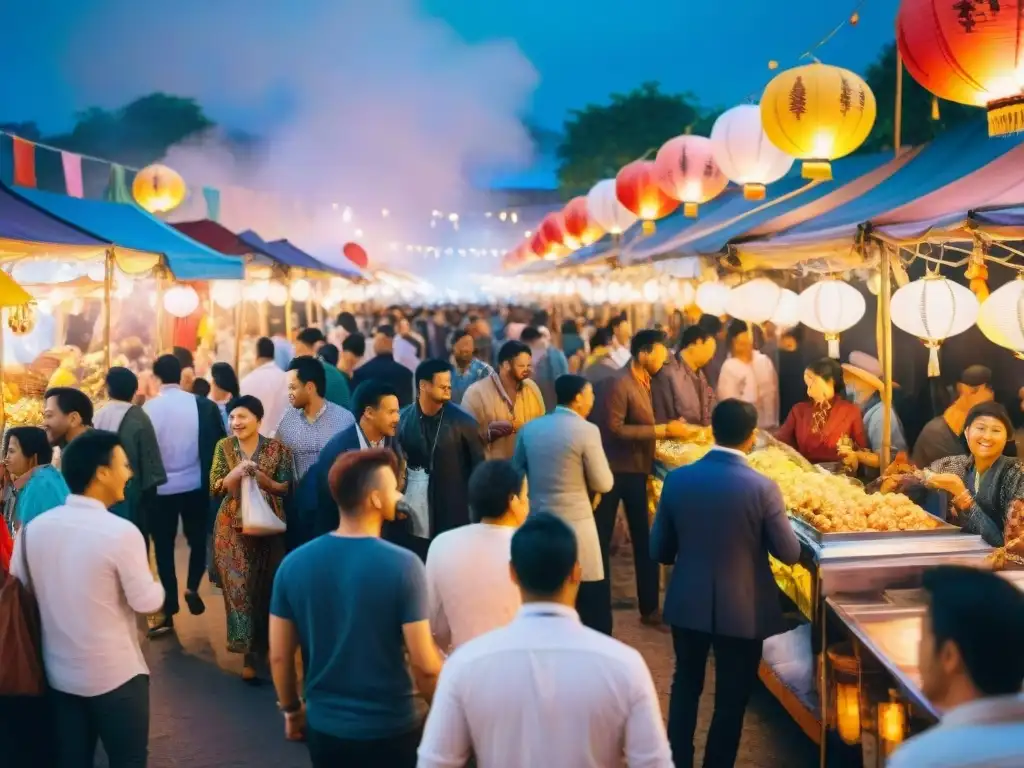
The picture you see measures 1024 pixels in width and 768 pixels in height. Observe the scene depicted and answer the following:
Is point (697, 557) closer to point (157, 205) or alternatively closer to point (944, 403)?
point (944, 403)

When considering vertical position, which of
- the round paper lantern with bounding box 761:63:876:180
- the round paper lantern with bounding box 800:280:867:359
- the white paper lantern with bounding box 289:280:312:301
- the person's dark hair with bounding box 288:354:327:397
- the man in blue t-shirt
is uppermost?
the round paper lantern with bounding box 761:63:876:180

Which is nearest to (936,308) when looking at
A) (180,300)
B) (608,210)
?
(608,210)

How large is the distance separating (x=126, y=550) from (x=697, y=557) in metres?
2.22

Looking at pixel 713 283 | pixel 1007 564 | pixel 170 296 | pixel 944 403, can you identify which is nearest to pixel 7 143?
pixel 170 296

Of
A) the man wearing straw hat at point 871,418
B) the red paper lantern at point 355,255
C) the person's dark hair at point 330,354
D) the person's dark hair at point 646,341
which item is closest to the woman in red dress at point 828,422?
the man wearing straw hat at point 871,418

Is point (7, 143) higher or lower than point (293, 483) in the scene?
higher

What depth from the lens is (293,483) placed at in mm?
5512

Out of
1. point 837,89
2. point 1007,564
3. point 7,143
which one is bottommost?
point 1007,564

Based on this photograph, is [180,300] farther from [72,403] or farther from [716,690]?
[716,690]

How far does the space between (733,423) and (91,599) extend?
2.53 meters

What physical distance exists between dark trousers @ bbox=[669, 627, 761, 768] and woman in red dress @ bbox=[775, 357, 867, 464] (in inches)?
105

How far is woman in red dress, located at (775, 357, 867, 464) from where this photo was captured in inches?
255

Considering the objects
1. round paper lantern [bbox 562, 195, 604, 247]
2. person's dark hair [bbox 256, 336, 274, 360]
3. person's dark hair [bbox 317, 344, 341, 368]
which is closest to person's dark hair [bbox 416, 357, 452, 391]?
person's dark hair [bbox 256, 336, 274, 360]

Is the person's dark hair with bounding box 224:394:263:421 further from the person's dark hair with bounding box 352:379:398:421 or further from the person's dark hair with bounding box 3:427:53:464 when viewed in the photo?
the person's dark hair with bounding box 3:427:53:464
